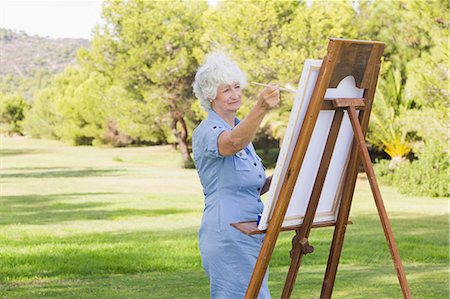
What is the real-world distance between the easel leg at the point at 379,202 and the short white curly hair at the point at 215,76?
573 millimetres

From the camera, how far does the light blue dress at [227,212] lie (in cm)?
399

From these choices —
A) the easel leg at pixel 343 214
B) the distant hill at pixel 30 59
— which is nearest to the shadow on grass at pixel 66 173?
the easel leg at pixel 343 214

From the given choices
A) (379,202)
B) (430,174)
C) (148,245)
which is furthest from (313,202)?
(430,174)

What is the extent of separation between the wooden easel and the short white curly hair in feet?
1.53

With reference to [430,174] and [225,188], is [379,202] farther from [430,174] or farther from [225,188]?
[430,174]

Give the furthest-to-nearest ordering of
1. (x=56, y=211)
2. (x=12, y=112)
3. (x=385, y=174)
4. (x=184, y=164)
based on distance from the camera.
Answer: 1. (x=12, y=112)
2. (x=184, y=164)
3. (x=385, y=174)
4. (x=56, y=211)

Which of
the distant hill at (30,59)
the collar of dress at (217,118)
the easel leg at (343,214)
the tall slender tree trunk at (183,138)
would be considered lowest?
the distant hill at (30,59)

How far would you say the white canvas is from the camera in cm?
364

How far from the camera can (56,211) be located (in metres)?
19.2

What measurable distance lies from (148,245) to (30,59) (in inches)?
2835

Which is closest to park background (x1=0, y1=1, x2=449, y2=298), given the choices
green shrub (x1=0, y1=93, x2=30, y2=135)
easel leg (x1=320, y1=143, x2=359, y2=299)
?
easel leg (x1=320, y1=143, x2=359, y2=299)

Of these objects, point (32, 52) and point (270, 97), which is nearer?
point (270, 97)

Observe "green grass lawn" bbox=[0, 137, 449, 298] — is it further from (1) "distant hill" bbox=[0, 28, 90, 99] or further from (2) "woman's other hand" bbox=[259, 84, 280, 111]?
(1) "distant hill" bbox=[0, 28, 90, 99]

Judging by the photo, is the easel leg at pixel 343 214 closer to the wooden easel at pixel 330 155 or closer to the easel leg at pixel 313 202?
the wooden easel at pixel 330 155
